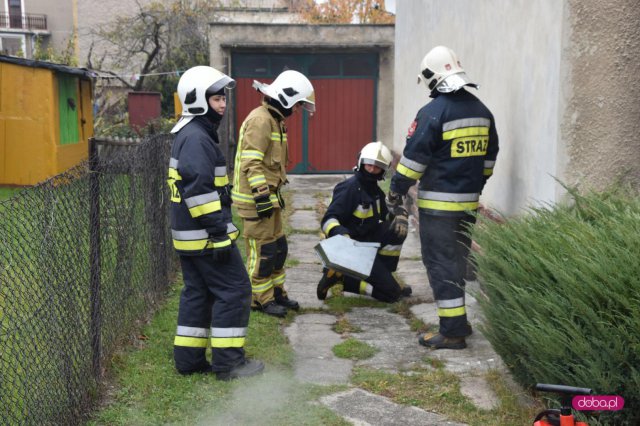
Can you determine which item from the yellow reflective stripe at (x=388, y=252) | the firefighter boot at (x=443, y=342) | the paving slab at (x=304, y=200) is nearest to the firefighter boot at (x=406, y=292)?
the yellow reflective stripe at (x=388, y=252)

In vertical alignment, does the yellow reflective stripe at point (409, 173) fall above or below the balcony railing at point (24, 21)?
below

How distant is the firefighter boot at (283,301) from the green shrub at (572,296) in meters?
→ 2.55

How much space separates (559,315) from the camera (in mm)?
3752

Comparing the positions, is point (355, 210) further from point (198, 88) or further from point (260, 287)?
point (198, 88)

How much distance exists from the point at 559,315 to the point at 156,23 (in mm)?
18936

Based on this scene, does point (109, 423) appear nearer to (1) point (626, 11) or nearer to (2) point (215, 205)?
(2) point (215, 205)

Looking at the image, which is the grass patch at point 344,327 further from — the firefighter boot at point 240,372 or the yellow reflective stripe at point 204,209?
the yellow reflective stripe at point 204,209

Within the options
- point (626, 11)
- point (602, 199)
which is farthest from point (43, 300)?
point (626, 11)

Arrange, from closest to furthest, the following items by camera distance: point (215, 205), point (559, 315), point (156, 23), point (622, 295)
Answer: point (622, 295) → point (559, 315) → point (215, 205) → point (156, 23)

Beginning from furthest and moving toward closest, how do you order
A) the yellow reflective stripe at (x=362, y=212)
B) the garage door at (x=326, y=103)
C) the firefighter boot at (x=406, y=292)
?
the garage door at (x=326, y=103) < the firefighter boot at (x=406, y=292) < the yellow reflective stripe at (x=362, y=212)

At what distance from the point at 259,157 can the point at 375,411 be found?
99.9 inches

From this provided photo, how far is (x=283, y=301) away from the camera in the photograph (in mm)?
7016

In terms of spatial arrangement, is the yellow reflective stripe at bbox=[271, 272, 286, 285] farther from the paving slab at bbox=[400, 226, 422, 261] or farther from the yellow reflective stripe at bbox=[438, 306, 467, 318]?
the paving slab at bbox=[400, 226, 422, 261]

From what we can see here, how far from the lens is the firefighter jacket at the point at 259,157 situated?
6.42 metres
